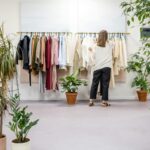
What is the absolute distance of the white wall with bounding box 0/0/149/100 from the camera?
260 inches

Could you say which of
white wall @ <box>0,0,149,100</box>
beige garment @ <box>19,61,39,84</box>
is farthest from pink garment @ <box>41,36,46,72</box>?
white wall @ <box>0,0,149,100</box>

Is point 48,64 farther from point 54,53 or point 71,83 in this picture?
point 71,83

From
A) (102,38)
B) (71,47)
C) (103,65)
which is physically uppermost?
(102,38)

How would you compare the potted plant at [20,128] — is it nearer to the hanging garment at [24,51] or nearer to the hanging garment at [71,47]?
the hanging garment at [24,51]

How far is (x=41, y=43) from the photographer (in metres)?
6.30

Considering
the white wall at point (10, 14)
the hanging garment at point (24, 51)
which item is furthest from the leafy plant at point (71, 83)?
the white wall at point (10, 14)

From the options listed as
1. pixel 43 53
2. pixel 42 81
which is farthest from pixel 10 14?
pixel 42 81

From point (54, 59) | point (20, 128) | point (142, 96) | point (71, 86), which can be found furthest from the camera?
point (142, 96)

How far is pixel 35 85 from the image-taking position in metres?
6.71

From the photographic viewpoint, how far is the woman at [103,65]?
5.99m

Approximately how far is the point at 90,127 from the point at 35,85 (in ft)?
8.74

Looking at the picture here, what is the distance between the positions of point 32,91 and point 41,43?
1126mm

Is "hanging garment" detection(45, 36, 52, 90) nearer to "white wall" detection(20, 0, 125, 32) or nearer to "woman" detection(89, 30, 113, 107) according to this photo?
"white wall" detection(20, 0, 125, 32)

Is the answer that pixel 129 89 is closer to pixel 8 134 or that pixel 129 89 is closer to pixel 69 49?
pixel 69 49
